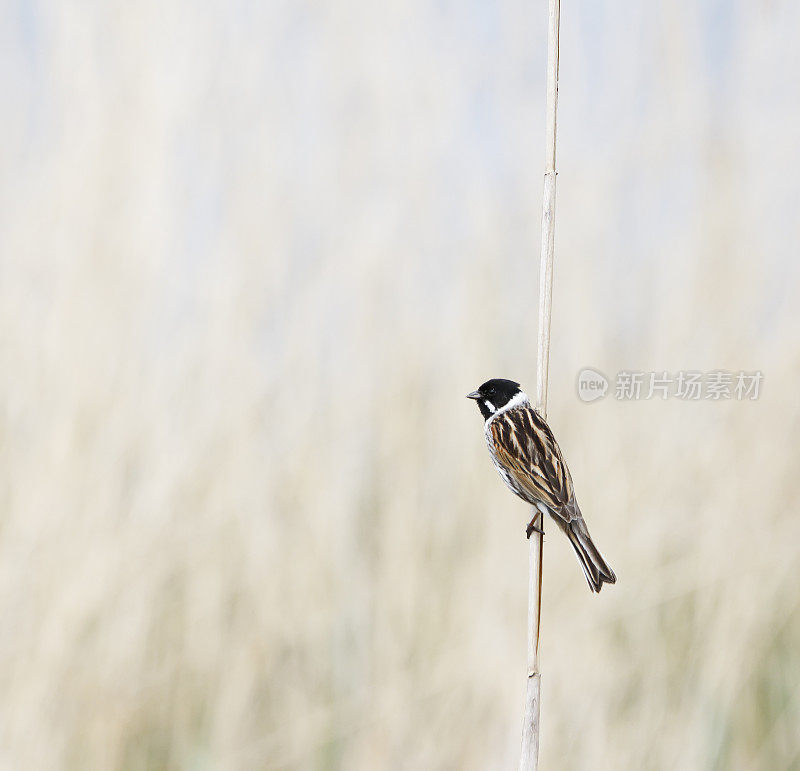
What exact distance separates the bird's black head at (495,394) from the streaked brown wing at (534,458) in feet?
0.04

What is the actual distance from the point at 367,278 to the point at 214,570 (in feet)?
2.17

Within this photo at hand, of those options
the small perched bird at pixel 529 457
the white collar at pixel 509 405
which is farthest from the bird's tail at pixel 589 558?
the white collar at pixel 509 405

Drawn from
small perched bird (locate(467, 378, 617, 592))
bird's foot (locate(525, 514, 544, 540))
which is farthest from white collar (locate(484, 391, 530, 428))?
bird's foot (locate(525, 514, 544, 540))

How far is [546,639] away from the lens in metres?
1.52

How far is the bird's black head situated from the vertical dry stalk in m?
0.07

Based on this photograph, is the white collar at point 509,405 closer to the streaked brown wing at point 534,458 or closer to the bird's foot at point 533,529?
the streaked brown wing at point 534,458

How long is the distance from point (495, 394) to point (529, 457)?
0.08 m

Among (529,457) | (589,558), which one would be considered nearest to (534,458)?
(529,457)

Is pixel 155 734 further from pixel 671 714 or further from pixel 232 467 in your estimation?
pixel 671 714

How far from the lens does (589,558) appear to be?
0.73m

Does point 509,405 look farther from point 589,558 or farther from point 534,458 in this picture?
point 589,558

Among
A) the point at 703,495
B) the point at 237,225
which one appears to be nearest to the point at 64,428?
the point at 237,225

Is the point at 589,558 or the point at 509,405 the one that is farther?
the point at 509,405

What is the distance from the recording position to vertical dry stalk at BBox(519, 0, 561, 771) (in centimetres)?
73
